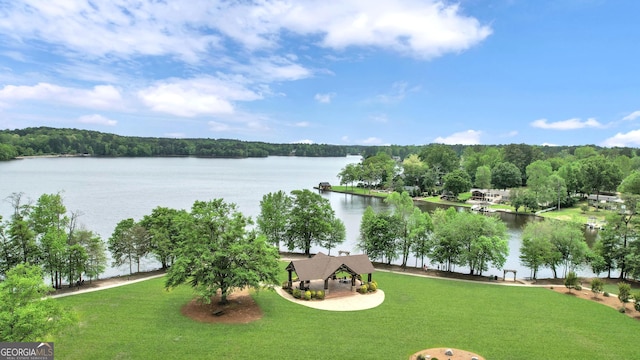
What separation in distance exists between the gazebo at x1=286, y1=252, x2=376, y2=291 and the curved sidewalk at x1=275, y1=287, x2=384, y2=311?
138 centimetres

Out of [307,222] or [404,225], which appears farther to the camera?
[307,222]

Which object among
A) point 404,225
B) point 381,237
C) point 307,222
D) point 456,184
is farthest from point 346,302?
point 456,184

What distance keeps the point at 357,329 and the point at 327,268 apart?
24.9 feet

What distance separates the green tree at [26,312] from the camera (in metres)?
16.2

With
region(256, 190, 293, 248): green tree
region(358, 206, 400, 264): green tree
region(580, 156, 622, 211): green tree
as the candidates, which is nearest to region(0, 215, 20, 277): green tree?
region(256, 190, 293, 248): green tree

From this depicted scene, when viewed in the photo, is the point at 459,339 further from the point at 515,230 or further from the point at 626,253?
the point at 515,230

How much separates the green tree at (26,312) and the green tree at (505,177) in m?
105

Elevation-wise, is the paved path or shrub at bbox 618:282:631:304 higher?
shrub at bbox 618:282:631:304

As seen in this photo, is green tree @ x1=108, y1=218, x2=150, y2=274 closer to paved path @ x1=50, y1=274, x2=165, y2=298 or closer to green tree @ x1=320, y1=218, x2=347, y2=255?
paved path @ x1=50, y1=274, x2=165, y2=298

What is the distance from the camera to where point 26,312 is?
1617 cm

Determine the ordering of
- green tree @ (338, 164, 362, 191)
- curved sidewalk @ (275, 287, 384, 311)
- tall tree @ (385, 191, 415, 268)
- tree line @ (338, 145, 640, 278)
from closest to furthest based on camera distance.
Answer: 1. curved sidewalk @ (275, 287, 384, 311)
2. tree line @ (338, 145, 640, 278)
3. tall tree @ (385, 191, 415, 268)
4. green tree @ (338, 164, 362, 191)

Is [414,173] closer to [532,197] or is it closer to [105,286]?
[532,197]

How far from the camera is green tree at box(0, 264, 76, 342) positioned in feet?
53.1

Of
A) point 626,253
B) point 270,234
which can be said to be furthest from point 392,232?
point 626,253
